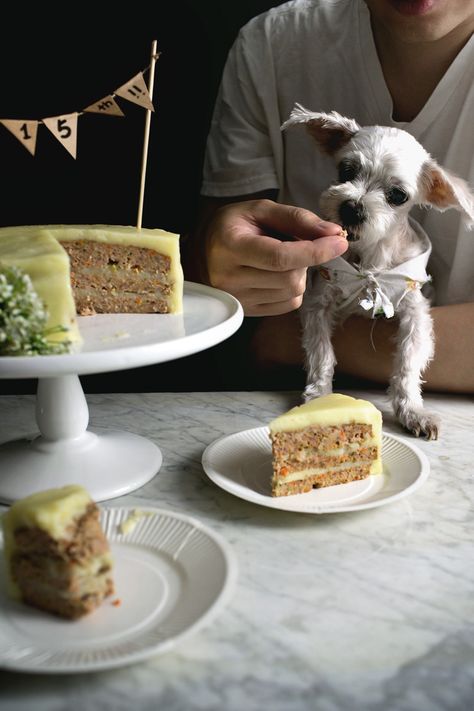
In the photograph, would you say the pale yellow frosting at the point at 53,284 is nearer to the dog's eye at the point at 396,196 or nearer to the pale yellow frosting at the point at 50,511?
the pale yellow frosting at the point at 50,511

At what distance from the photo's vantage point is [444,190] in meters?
1.54

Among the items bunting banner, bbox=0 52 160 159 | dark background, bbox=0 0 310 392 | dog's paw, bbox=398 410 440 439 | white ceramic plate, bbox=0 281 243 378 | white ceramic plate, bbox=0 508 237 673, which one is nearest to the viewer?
white ceramic plate, bbox=0 508 237 673

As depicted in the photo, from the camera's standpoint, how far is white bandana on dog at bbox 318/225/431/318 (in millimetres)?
1531

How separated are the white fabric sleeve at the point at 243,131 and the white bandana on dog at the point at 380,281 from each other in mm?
398

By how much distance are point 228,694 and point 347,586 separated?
0.24 m

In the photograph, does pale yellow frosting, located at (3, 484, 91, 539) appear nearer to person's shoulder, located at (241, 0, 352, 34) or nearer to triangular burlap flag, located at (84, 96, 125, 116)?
triangular burlap flag, located at (84, 96, 125, 116)

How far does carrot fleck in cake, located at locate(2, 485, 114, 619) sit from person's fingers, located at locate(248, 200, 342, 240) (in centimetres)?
71

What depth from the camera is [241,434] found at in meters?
1.28

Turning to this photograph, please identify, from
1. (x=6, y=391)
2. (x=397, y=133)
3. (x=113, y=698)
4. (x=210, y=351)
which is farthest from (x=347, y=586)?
(x=6, y=391)

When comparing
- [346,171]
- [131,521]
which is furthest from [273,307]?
[131,521]

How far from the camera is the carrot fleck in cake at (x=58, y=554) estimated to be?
0.80 metres

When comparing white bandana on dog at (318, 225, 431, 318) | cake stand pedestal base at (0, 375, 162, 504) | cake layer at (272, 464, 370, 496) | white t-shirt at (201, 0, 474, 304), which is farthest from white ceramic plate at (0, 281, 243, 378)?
white t-shirt at (201, 0, 474, 304)

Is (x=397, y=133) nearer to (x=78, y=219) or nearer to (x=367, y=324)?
(x=367, y=324)

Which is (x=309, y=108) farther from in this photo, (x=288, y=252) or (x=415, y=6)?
(x=288, y=252)
